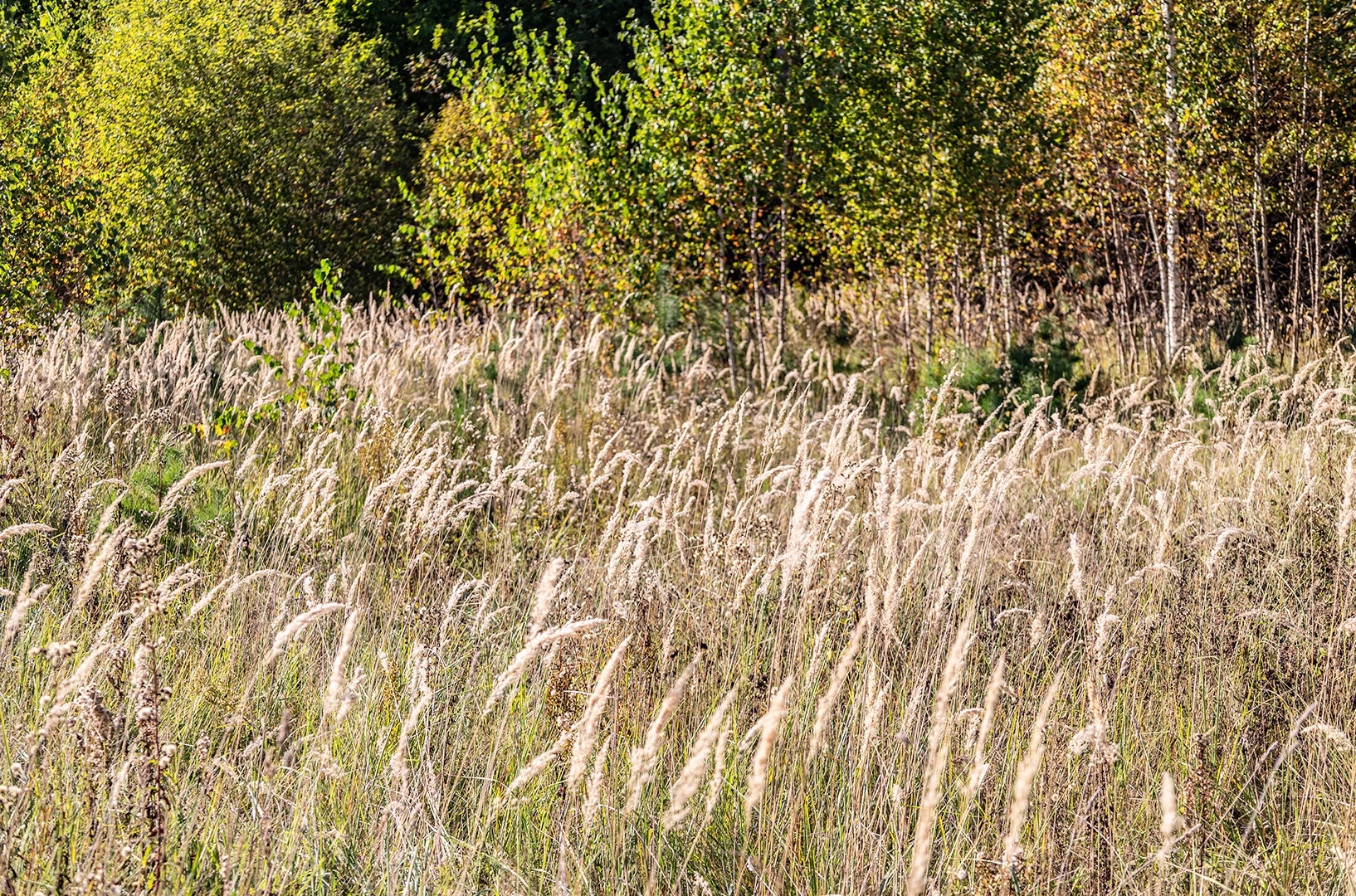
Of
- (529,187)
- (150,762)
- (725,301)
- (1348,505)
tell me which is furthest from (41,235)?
(1348,505)

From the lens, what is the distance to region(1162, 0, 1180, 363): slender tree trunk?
36.2ft

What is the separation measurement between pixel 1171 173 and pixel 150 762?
11.4m

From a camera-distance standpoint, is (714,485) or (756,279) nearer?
(714,485)

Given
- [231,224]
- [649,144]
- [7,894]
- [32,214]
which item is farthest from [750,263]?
[7,894]

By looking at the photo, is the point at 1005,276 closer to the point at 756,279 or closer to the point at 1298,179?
the point at 1298,179

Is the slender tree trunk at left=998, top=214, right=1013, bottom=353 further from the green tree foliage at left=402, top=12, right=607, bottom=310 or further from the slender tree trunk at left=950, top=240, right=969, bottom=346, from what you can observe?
the green tree foliage at left=402, top=12, right=607, bottom=310

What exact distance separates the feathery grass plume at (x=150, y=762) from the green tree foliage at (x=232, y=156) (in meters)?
14.5

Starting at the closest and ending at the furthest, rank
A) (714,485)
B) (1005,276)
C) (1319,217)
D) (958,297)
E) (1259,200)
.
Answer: (714,485), (1319,217), (1259,200), (1005,276), (958,297)

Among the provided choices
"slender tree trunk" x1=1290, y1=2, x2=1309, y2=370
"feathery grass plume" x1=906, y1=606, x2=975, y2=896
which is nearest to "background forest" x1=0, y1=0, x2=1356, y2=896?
"feathery grass plume" x1=906, y1=606, x2=975, y2=896

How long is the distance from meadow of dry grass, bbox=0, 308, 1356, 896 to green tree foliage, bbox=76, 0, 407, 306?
→ 1192cm

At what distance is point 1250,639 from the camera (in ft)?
10.3

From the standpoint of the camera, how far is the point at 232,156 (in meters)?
16.2

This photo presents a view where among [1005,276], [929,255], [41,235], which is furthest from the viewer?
[1005,276]

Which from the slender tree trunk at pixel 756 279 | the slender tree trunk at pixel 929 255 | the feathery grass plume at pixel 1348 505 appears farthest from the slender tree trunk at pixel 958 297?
the feathery grass plume at pixel 1348 505
